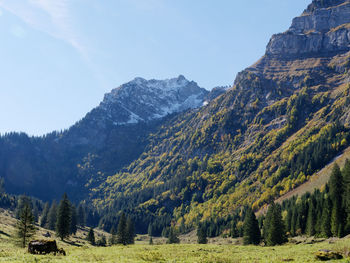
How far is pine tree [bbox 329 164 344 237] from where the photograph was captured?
2437 inches

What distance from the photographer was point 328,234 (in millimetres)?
65688

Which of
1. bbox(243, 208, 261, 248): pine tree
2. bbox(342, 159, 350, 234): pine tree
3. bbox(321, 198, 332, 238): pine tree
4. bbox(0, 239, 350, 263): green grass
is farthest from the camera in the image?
bbox(243, 208, 261, 248): pine tree

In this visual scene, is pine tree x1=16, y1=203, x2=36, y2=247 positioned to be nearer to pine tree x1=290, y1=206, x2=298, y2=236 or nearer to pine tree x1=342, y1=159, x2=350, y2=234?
pine tree x1=342, y1=159, x2=350, y2=234

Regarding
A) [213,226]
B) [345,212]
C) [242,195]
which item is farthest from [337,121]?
[345,212]

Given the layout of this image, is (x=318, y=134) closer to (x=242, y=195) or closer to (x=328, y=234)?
(x=242, y=195)

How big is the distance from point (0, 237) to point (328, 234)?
245 ft

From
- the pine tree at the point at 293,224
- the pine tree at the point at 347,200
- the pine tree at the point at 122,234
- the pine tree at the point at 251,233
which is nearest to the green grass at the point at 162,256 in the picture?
the pine tree at the point at 347,200

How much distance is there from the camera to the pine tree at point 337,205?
203 feet

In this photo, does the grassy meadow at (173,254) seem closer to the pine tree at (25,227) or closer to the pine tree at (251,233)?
the pine tree at (25,227)

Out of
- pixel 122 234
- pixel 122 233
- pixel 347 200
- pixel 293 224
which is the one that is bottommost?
pixel 122 234

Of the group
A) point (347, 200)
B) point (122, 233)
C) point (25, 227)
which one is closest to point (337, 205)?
point (347, 200)

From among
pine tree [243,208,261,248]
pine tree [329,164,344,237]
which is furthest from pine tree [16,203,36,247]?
pine tree [329,164,344,237]

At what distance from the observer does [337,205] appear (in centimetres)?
6450

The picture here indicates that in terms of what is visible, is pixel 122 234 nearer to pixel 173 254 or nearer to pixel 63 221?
pixel 63 221
